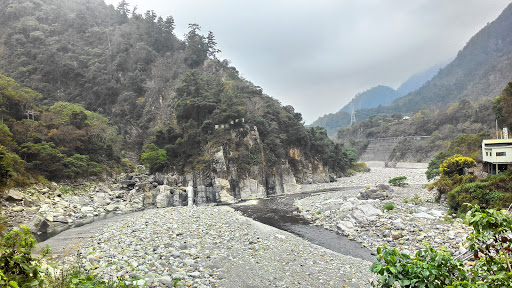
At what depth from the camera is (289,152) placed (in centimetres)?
4419

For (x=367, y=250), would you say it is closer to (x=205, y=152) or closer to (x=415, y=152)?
(x=205, y=152)

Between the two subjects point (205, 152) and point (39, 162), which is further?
point (205, 152)

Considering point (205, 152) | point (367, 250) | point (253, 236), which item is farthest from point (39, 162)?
point (367, 250)

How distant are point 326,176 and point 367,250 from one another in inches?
1493

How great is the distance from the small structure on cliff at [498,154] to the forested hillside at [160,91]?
77.2ft

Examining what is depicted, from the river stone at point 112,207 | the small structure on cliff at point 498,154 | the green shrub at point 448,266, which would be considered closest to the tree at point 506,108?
the small structure on cliff at point 498,154

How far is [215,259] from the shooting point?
1014 cm

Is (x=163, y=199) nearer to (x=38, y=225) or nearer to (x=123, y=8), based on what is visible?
(x=38, y=225)

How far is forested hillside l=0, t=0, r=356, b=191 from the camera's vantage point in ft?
113

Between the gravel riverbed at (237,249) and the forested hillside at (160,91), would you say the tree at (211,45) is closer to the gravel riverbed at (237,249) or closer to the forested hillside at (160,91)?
the forested hillside at (160,91)

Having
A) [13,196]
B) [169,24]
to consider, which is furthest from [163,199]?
[169,24]

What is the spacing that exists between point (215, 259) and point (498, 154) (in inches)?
879

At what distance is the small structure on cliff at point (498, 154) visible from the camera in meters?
18.9

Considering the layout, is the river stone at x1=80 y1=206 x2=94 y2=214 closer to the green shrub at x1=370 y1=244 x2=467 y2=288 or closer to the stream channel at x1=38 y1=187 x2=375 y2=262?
the stream channel at x1=38 y1=187 x2=375 y2=262
